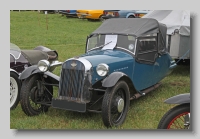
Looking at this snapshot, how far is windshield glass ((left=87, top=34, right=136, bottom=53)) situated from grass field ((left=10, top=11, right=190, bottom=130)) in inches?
14.5

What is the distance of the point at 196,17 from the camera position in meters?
4.16

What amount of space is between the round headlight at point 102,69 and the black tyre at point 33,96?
38.3 inches

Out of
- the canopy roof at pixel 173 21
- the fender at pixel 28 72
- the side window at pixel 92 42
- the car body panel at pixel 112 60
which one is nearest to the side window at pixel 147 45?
the car body panel at pixel 112 60

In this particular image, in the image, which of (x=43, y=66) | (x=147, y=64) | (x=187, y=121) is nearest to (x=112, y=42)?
(x=147, y=64)

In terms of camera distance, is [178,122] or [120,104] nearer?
[178,122]

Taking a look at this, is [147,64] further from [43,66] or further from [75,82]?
[43,66]

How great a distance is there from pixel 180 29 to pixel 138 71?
2.21 meters

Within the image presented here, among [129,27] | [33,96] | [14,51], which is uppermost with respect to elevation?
[129,27]

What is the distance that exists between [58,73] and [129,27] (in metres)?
1.59

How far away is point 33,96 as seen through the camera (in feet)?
15.8

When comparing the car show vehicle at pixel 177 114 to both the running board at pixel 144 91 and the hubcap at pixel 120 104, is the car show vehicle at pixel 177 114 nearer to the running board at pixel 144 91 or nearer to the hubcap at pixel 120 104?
the hubcap at pixel 120 104

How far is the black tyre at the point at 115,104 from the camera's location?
432cm

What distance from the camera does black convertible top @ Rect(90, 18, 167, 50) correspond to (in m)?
5.60

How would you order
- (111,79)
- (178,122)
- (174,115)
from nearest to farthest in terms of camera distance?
(174,115), (178,122), (111,79)
